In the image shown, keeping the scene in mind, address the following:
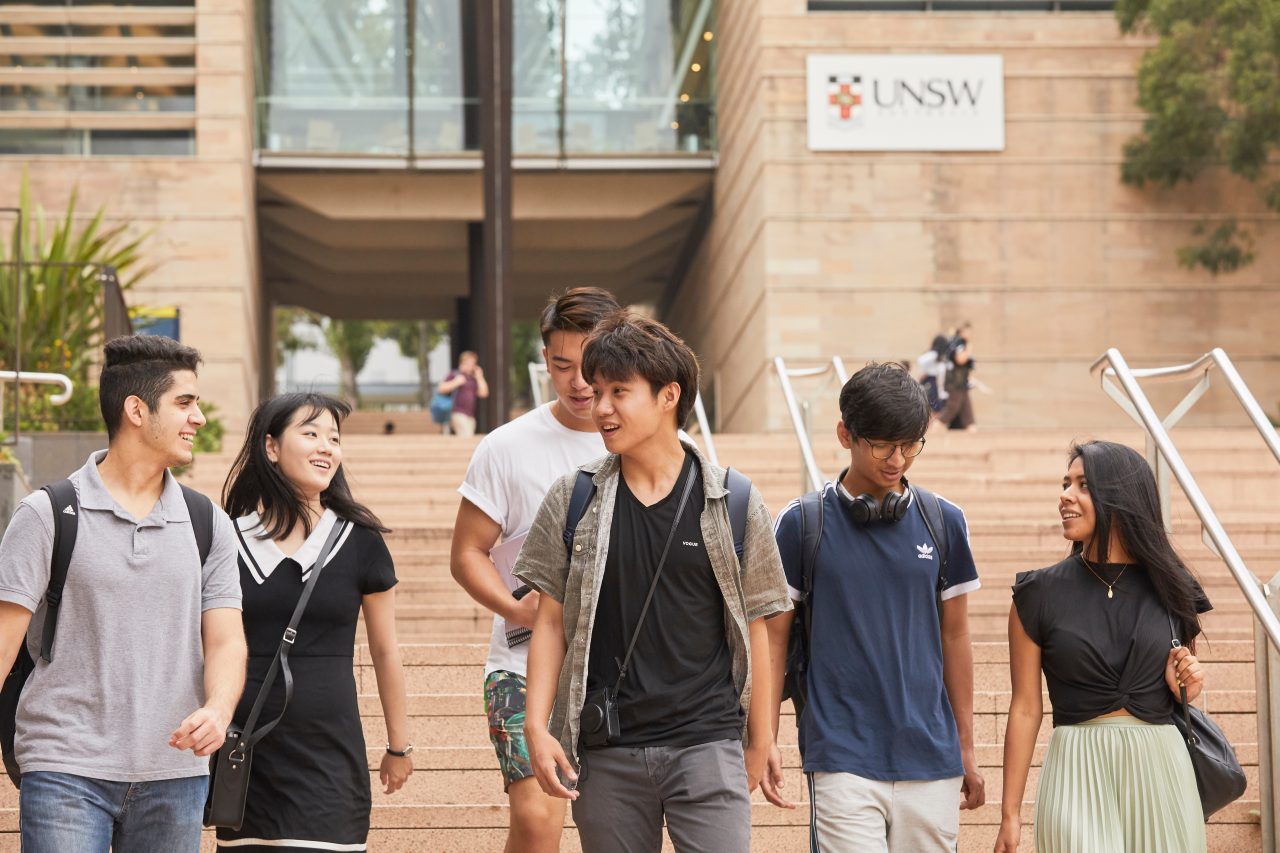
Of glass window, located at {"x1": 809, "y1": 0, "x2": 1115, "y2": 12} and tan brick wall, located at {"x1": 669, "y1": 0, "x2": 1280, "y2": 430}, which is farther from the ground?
glass window, located at {"x1": 809, "y1": 0, "x2": 1115, "y2": 12}

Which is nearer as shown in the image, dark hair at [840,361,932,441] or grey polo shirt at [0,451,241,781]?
grey polo shirt at [0,451,241,781]

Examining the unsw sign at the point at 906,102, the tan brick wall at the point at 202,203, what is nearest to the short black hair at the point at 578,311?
the unsw sign at the point at 906,102

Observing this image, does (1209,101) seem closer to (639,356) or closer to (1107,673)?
(1107,673)

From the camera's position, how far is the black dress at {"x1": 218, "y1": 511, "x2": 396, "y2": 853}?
3.77 meters

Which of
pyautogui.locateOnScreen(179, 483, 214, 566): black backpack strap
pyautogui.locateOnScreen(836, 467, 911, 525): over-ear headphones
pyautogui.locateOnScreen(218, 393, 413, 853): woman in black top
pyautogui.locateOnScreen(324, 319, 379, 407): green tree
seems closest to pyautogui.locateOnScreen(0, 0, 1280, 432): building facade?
pyautogui.locateOnScreen(218, 393, 413, 853): woman in black top

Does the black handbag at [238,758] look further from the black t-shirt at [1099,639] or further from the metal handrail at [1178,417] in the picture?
the metal handrail at [1178,417]

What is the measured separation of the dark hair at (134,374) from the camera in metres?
3.63

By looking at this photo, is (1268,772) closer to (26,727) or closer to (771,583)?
(771,583)

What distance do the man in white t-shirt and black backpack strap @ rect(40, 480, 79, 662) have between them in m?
1.00

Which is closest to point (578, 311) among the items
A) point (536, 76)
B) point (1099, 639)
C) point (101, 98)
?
point (1099, 639)

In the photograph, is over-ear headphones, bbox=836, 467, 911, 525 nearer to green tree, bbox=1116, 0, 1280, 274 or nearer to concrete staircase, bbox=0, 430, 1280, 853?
concrete staircase, bbox=0, 430, 1280, 853

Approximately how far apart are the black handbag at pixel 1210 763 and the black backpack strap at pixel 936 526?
0.59m

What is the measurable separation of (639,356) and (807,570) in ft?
2.55

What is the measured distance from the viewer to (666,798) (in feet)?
11.0
